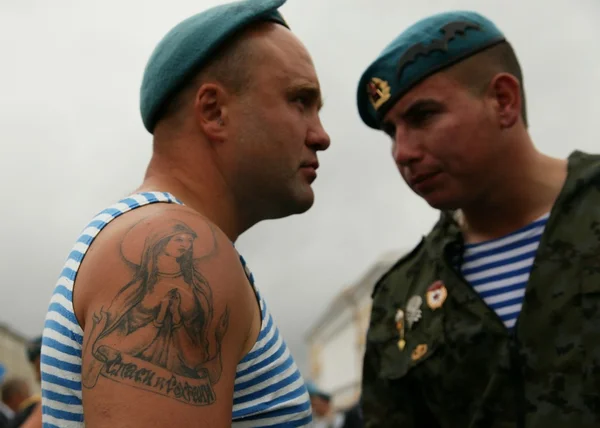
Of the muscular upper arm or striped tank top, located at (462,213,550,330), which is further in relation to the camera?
striped tank top, located at (462,213,550,330)

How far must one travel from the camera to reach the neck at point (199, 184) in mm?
2004

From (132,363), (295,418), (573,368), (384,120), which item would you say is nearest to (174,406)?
(132,363)

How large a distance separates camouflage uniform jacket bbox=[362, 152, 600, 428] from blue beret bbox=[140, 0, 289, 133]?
1.34 metres

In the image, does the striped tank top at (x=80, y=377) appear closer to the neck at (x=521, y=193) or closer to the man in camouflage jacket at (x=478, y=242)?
the man in camouflage jacket at (x=478, y=242)

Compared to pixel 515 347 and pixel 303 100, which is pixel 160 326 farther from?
pixel 515 347

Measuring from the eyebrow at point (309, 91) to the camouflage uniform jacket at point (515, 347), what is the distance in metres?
1.05

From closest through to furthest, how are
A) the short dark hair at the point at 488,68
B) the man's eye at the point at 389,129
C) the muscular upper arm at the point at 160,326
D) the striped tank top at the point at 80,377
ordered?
the muscular upper arm at the point at 160,326, the striped tank top at the point at 80,377, the short dark hair at the point at 488,68, the man's eye at the point at 389,129

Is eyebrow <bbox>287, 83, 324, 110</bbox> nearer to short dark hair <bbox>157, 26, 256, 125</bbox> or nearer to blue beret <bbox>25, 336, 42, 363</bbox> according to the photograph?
short dark hair <bbox>157, 26, 256, 125</bbox>

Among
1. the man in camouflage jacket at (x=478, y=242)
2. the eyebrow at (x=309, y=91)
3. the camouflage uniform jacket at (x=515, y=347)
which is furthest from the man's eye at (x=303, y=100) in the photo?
the camouflage uniform jacket at (x=515, y=347)

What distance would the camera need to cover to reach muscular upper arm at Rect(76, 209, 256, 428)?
1447 millimetres

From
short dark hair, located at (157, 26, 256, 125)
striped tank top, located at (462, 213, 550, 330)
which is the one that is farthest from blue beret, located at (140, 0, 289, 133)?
striped tank top, located at (462, 213, 550, 330)

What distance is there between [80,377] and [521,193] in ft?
6.00

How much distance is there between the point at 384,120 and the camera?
9.75 feet

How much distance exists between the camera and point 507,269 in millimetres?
2832
